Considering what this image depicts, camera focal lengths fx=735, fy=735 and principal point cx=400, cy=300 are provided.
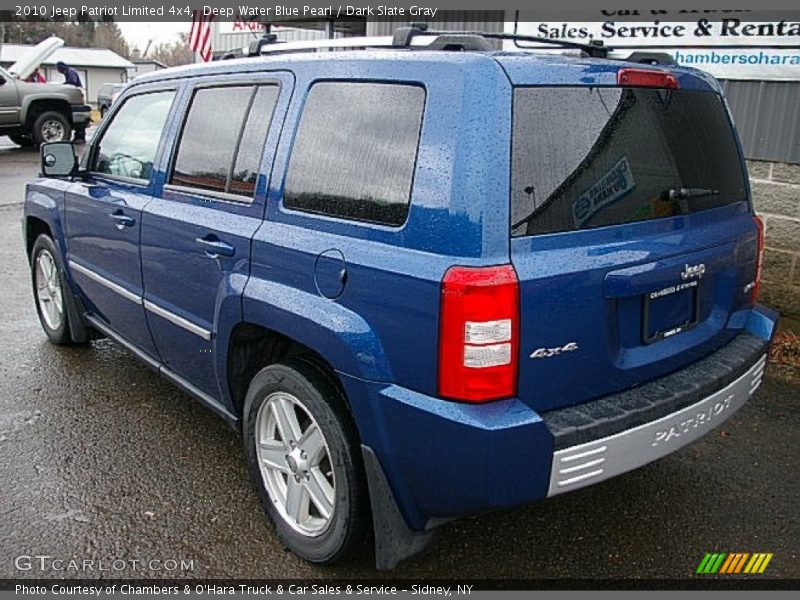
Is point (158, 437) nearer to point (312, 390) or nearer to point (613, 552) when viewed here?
point (312, 390)

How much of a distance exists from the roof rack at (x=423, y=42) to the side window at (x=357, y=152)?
0.26 m

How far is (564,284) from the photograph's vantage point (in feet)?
7.45

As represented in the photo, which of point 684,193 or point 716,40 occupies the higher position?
point 716,40

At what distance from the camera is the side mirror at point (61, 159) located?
4.39 meters

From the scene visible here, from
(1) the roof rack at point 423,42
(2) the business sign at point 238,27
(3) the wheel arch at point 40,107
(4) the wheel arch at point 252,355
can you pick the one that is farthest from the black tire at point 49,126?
(4) the wheel arch at point 252,355

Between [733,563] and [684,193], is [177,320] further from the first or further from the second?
[733,563]

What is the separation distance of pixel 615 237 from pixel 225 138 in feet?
5.65

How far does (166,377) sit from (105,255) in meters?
0.88

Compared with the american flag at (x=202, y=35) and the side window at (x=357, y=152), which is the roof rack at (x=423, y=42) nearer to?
the side window at (x=357, y=152)

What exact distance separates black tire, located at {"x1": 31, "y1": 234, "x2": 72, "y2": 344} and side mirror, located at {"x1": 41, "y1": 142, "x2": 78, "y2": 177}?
603 millimetres

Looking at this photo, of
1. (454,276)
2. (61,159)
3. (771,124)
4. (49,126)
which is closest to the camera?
(454,276)

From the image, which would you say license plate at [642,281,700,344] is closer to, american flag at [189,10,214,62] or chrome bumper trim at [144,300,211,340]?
chrome bumper trim at [144,300,211,340]

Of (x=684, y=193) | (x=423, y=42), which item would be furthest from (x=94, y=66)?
(x=684, y=193)

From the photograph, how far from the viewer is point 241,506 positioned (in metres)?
3.25
